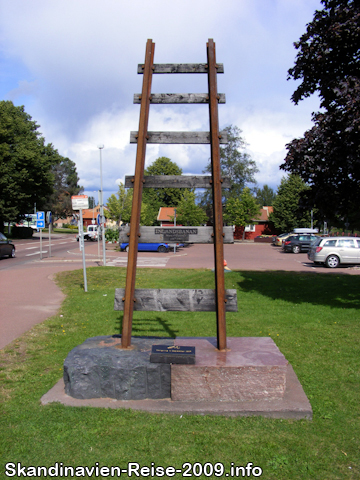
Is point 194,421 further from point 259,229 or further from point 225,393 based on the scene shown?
point 259,229

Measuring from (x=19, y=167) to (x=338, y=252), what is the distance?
39.0m

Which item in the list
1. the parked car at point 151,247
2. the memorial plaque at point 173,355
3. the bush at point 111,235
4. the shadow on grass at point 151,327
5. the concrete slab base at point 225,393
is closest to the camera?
the concrete slab base at point 225,393

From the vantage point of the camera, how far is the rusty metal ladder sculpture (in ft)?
15.6

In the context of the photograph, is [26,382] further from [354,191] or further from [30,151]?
[30,151]

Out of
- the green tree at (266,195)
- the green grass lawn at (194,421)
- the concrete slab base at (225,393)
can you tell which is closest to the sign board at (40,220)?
the green grass lawn at (194,421)

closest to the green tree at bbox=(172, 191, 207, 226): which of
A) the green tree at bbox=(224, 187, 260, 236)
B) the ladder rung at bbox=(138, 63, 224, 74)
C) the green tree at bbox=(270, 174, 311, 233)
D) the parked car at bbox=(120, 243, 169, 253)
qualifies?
the parked car at bbox=(120, 243, 169, 253)

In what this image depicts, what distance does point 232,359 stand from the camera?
14.2ft

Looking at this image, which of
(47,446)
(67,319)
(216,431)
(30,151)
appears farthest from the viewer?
(30,151)

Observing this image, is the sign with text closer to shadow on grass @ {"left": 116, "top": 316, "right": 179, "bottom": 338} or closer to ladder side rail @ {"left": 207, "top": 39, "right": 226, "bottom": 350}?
ladder side rail @ {"left": 207, "top": 39, "right": 226, "bottom": 350}

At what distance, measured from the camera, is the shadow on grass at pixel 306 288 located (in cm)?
1038

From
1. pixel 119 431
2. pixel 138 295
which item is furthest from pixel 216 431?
pixel 138 295

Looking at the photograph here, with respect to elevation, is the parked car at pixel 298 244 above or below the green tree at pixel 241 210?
below

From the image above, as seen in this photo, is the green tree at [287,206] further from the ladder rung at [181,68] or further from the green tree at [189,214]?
the ladder rung at [181,68]

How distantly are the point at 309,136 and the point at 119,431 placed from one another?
7.46m
